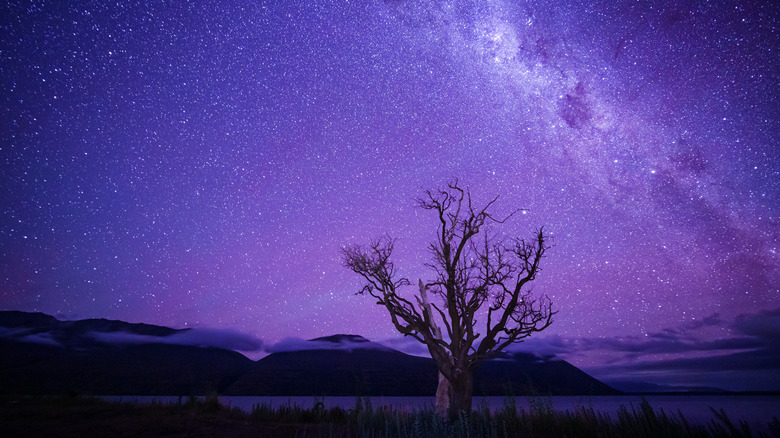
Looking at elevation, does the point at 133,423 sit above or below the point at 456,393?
below

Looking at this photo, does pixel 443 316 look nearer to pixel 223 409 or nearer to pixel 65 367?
pixel 223 409

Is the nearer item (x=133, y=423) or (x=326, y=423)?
(x=133, y=423)

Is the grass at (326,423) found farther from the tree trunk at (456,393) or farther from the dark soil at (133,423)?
the tree trunk at (456,393)

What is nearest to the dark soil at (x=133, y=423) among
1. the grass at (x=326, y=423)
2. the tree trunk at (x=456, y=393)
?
the grass at (x=326, y=423)

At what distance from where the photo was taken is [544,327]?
17.9 m

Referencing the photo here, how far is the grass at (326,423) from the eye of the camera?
9.40m

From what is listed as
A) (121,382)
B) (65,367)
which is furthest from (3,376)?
(121,382)

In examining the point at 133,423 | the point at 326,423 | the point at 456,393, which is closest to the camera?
the point at 133,423

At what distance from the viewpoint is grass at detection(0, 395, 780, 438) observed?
940cm

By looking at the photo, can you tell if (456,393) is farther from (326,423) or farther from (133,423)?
(133,423)

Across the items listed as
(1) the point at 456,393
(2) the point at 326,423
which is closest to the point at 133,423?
(2) the point at 326,423

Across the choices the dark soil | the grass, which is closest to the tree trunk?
the grass

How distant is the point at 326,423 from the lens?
12.1 m

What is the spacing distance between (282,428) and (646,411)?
398 inches
